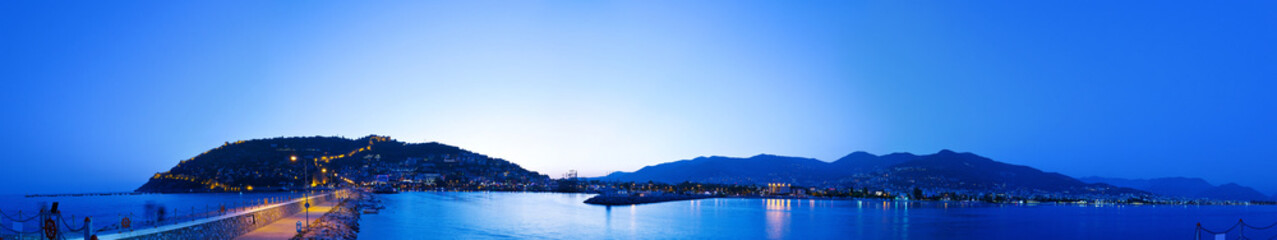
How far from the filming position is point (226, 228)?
20422 mm

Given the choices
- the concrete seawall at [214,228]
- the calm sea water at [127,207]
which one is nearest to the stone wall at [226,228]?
the concrete seawall at [214,228]

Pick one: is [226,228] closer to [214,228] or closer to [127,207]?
[214,228]

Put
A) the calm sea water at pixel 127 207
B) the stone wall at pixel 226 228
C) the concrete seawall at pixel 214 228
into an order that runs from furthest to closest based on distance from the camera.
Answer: the calm sea water at pixel 127 207 < the stone wall at pixel 226 228 < the concrete seawall at pixel 214 228

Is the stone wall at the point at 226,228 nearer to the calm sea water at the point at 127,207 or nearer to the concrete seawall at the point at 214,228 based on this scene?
the concrete seawall at the point at 214,228

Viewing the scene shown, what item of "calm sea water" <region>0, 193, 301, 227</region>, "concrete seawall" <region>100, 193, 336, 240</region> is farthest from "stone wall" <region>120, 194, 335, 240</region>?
"calm sea water" <region>0, 193, 301, 227</region>

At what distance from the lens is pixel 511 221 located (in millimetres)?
57250

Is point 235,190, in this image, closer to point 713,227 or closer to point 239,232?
point 713,227

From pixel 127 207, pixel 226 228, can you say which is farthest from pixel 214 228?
pixel 127 207

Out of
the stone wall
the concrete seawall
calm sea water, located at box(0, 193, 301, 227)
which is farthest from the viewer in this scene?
calm sea water, located at box(0, 193, 301, 227)

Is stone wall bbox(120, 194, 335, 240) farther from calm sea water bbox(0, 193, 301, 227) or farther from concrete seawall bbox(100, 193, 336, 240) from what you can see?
calm sea water bbox(0, 193, 301, 227)

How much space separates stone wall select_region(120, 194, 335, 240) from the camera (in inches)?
680

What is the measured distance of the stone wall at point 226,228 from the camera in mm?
17259

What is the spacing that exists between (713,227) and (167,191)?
161279mm

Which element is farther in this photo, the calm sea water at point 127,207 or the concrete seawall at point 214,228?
the calm sea water at point 127,207
